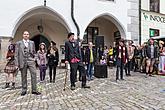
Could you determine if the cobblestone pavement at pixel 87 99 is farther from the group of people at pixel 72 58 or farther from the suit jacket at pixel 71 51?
the suit jacket at pixel 71 51

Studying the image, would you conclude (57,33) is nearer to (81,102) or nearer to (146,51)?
(146,51)

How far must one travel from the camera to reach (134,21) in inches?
777

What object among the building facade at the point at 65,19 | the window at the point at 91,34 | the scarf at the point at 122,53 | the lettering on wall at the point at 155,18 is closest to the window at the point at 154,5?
the lettering on wall at the point at 155,18

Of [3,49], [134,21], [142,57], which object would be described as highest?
[134,21]

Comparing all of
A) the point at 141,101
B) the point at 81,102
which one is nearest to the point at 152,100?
the point at 141,101

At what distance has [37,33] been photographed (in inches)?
784

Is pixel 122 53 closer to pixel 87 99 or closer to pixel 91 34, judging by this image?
pixel 87 99

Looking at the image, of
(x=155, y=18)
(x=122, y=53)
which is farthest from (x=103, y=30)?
(x=122, y=53)

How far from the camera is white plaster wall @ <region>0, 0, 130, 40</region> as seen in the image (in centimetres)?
Answer: 1550

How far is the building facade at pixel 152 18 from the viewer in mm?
20562

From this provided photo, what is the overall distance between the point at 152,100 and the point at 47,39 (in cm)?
1416

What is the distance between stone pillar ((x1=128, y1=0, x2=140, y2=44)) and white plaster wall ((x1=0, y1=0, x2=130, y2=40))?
339 mm

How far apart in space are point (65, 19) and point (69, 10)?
2.11ft

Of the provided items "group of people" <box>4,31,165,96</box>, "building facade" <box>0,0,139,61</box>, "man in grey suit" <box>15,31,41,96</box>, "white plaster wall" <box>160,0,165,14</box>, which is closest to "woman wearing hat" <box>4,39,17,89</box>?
"group of people" <box>4,31,165,96</box>
